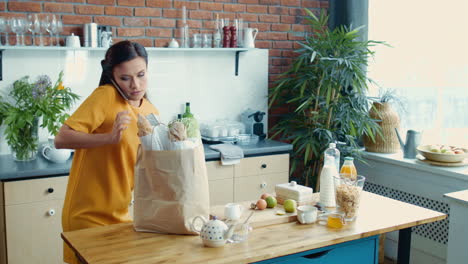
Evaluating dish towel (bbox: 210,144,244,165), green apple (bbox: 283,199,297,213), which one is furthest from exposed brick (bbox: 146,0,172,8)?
green apple (bbox: 283,199,297,213)

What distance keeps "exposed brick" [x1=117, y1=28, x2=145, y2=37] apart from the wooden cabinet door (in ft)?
4.71

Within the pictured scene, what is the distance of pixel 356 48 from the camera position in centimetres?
445

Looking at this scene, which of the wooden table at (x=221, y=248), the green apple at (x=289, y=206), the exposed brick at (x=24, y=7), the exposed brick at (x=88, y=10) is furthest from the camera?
the exposed brick at (x=88, y=10)

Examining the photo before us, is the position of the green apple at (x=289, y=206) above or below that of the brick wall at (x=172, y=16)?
below

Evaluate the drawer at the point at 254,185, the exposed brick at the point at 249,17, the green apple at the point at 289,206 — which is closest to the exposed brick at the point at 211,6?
the exposed brick at the point at 249,17

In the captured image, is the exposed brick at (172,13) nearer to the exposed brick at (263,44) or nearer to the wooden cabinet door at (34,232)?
the exposed brick at (263,44)

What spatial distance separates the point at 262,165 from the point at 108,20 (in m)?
1.61

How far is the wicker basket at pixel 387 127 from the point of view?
4488mm

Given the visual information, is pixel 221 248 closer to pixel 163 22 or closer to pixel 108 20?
pixel 108 20

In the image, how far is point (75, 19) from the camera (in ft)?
13.0

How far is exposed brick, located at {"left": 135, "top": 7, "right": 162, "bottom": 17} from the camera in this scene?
166 inches

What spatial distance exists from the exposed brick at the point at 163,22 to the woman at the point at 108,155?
80.1 inches

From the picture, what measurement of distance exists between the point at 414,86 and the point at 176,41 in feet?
6.58

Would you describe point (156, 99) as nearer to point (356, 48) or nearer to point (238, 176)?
point (238, 176)
